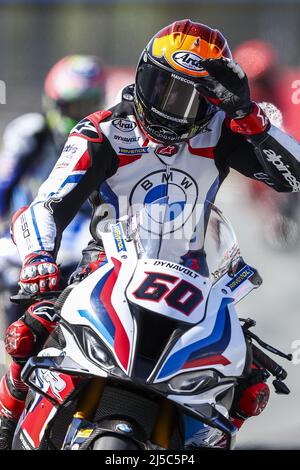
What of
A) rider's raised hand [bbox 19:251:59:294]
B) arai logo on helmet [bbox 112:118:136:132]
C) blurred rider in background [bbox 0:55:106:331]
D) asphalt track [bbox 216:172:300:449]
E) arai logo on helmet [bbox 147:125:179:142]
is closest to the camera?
rider's raised hand [bbox 19:251:59:294]

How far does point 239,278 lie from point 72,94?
13.8 ft

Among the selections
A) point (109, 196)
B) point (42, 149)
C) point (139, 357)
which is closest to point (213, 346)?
point (139, 357)

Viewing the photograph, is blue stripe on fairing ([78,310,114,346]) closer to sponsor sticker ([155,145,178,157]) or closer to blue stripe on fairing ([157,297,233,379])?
blue stripe on fairing ([157,297,233,379])

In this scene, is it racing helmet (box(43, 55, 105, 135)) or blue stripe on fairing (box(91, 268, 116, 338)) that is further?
racing helmet (box(43, 55, 105, 135))

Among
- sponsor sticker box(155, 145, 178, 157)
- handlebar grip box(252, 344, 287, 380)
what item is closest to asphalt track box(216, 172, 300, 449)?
handlebar grip box(252, 344, 287, 380)

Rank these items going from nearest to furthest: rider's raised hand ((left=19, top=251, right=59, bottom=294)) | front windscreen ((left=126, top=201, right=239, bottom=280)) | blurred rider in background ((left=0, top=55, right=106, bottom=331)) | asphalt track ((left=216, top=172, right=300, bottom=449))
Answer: front windscreen ((left=126, top=201, right=239, bottom=280))
rider's raised hand ((left=19, top=251, right=59, bottom=294))
asphalt track ((left=216, top=172, right=300, bottom=449))
blurred rider in background ((left=0, top=55, right=106, bottom=331))

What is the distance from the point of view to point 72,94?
7582 millimetres

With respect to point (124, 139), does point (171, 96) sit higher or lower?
higher

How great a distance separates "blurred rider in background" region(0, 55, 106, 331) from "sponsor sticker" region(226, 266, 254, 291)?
8.63 ft

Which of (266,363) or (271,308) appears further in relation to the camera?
(271,308)

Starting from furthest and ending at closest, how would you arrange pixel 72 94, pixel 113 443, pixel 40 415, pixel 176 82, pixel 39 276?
pixel 72 94
pixel 176 82
pixel 39 276
pixel 40 415
pixel 113 443

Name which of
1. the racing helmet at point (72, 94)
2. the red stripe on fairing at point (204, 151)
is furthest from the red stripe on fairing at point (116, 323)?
the racing helmet at point (72, 94)

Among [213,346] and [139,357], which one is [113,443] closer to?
[139,357]

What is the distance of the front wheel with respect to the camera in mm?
3145
